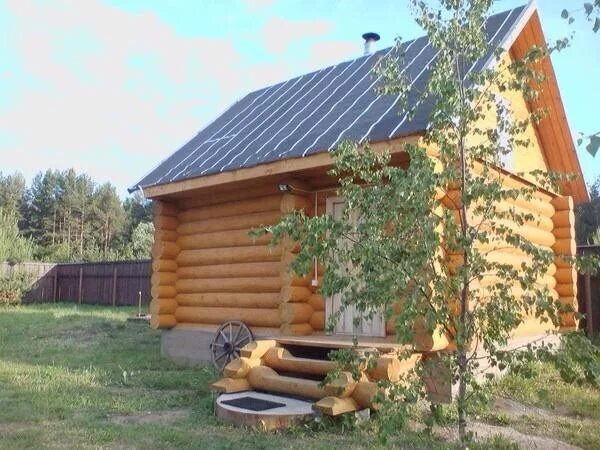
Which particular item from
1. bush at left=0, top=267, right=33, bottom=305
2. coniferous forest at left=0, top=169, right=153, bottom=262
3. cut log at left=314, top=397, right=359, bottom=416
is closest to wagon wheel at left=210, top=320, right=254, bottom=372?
cut log at left=314, top=397, right=359, bottom=416

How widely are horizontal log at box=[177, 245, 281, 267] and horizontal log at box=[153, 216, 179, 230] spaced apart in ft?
1.77

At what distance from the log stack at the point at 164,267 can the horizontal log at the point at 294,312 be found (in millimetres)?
2983

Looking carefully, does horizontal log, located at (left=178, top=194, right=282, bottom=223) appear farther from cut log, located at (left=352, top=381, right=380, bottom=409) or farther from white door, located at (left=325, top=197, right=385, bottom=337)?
cut log, located at (left=352, top=381, right=380, bottom=409)

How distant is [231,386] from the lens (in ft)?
23.1

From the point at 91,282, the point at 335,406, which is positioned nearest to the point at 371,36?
the point at 335,406

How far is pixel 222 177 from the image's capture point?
9008 mm

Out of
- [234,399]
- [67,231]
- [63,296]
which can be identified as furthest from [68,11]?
[67,231]

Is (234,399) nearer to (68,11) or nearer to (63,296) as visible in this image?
(68,11)

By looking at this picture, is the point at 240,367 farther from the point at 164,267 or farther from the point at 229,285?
the point at 164,267

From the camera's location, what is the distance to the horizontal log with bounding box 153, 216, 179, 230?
1055 centimetres

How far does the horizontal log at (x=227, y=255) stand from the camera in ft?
30.1

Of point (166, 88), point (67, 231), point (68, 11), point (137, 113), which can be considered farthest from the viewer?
point (67, 231)

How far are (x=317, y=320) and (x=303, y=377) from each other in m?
1.49

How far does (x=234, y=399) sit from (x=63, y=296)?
73.2ft
